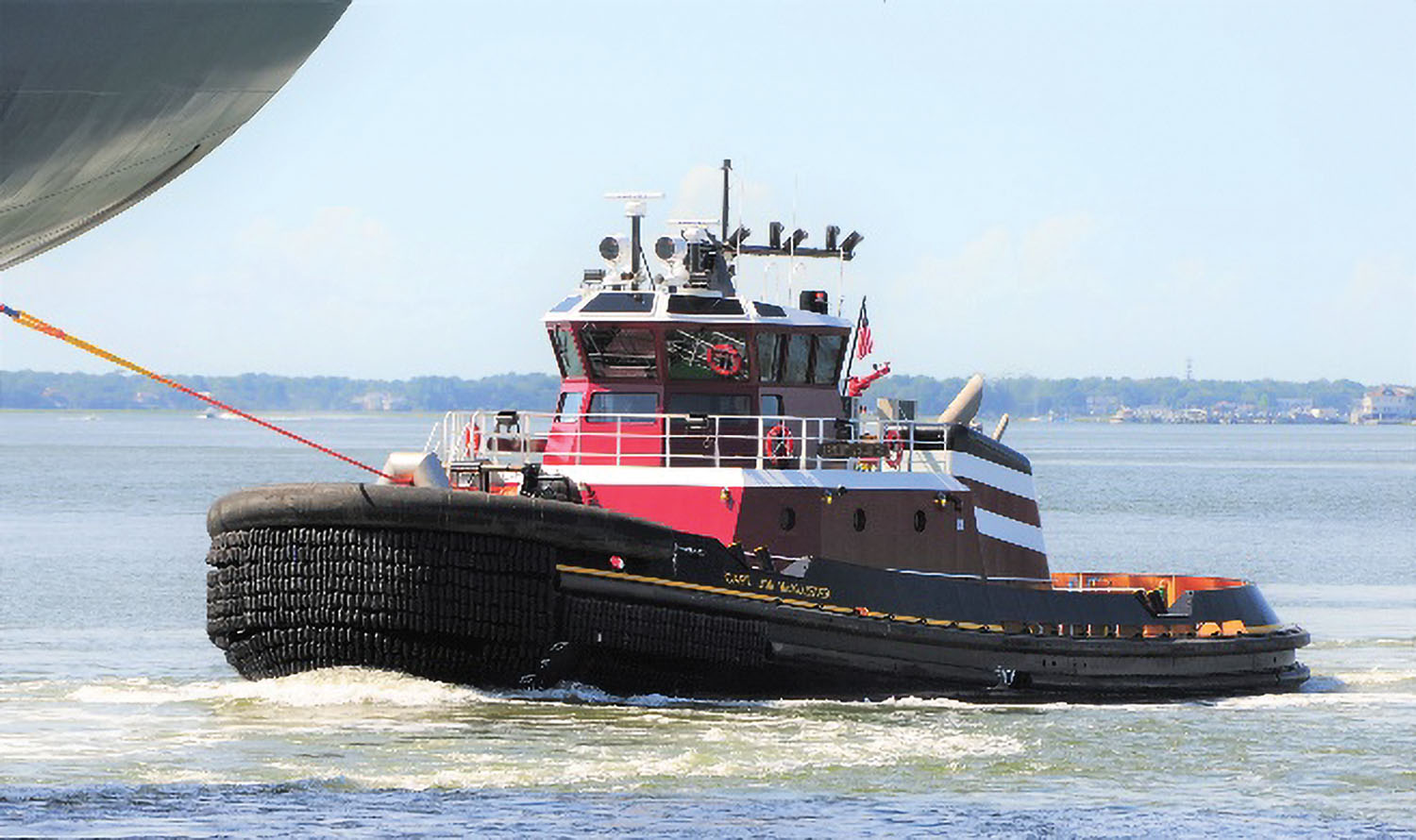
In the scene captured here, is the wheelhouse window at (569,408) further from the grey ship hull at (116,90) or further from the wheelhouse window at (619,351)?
the grey ship hull at (116,90)

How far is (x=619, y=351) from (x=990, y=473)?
431cm

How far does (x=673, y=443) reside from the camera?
2338cm

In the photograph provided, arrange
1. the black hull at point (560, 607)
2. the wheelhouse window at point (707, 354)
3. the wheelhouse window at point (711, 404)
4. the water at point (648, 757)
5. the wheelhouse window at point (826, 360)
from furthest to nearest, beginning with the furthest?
the wheelhouse window at point (826, 360) → the wheelhouse window at point (711, 404) → the wheelhouse window at point (707, 354) → the black hull at point (560, 607) → the water at point (648, 757)

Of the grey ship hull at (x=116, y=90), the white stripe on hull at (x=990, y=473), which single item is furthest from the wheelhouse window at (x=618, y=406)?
the grey ship hull at (x=116, y=90)

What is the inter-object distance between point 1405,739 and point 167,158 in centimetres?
1459

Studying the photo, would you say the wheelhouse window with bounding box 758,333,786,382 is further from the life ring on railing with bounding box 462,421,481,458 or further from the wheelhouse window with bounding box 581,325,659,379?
the life ring on railing with bounding box 462,421,481,458

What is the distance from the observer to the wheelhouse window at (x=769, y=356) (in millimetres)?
23625

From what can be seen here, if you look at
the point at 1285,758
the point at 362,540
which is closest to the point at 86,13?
the point at 362,540

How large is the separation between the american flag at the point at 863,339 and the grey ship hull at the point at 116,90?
542 inches

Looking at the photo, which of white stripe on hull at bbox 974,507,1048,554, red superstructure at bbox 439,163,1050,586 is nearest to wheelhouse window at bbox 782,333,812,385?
red superstructure at bbox 439,163,1050,586

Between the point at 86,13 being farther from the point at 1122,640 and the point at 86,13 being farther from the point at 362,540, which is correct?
the point at 1122,640

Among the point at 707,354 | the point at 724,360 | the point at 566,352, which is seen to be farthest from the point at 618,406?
the point at 724,360

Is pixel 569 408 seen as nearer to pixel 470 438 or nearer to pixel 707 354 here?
pixel 470 438

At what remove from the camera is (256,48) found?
35.8 ft
